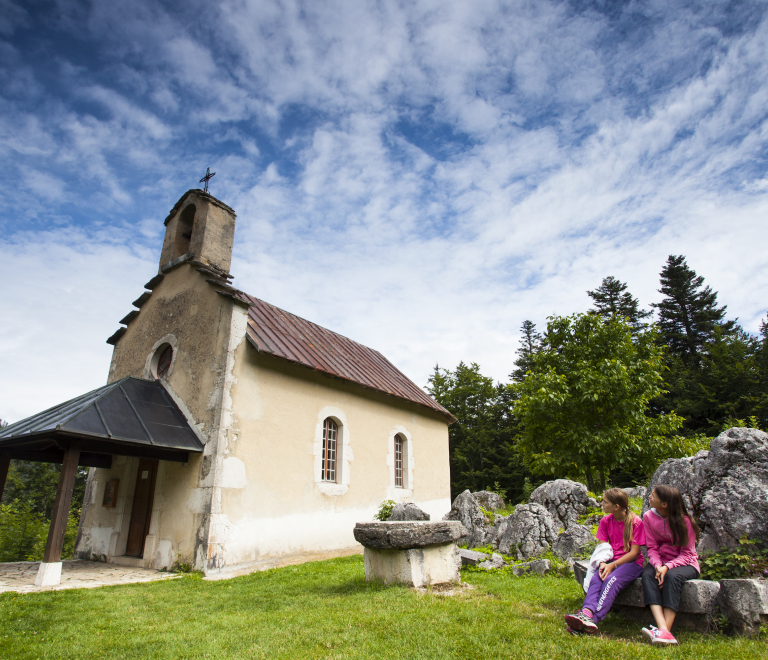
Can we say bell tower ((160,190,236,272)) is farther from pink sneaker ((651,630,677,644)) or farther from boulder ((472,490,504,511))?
pink sneaker ((651,630,677,644))

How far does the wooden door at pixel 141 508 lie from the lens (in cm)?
1062

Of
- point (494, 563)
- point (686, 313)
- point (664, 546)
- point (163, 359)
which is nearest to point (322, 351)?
point (163, 359)

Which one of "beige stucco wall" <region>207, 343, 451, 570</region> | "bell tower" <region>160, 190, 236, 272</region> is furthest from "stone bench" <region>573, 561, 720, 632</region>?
"bell tower" <region>160, 190, 236, 272</region>

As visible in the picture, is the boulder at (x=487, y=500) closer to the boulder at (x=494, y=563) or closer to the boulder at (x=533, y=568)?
the boulder at (x=494, y=563)

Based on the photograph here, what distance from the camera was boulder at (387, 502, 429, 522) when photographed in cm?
793

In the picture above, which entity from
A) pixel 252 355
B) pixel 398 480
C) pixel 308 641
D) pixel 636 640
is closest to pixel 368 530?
pixel 308 641

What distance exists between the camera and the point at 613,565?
14.6 feet

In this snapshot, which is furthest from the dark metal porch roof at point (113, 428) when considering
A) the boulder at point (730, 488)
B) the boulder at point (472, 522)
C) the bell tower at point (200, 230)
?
the boulder at point (730, 488)

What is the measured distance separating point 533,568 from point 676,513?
337cm

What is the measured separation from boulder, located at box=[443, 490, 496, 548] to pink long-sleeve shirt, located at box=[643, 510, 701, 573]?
16.6 feet

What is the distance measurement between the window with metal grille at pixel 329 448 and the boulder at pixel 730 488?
8.48 metres

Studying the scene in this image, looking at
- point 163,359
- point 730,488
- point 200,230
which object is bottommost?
point 730,488

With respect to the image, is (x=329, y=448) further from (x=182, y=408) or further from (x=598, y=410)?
(x=598, y=410)

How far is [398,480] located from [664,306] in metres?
24.5
